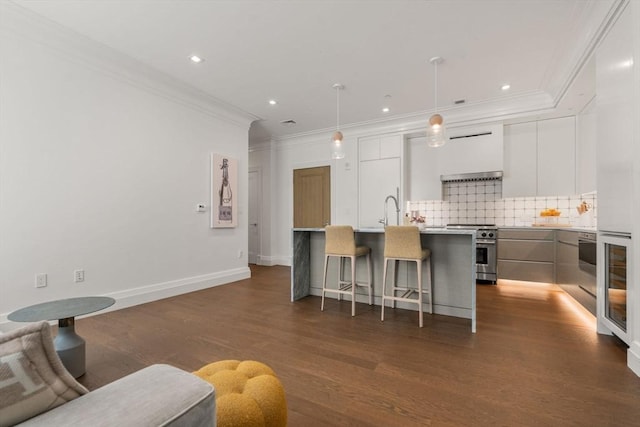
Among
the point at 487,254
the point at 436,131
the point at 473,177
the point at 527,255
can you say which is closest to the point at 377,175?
the point at 473,177

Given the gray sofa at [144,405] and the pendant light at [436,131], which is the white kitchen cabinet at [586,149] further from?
the gray sofa at [144,405]

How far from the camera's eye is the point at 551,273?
416 centimetres

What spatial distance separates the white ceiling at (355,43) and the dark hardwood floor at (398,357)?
2.75m

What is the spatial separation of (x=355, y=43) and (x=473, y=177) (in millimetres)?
3124

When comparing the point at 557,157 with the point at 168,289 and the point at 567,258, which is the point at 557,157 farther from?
the point at 168,289

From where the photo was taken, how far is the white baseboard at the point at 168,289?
3.40 m

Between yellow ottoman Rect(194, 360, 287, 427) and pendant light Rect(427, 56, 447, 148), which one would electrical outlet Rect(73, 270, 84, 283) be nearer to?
yellow ottoman Rect(194, 360, 287, 427)

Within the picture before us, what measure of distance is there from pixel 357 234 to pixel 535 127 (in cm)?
350


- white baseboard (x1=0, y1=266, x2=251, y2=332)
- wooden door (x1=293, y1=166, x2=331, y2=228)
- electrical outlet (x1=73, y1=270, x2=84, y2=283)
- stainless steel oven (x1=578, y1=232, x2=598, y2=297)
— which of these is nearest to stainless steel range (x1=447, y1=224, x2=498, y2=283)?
stainless steel oven (x1=578, y1=232, x2=598, y2=297)

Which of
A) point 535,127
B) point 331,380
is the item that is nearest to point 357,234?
point 331,380

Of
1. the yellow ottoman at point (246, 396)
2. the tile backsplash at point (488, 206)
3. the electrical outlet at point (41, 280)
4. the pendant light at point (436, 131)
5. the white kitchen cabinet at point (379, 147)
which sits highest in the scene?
the white kitchen cabinet at point (379, 147)

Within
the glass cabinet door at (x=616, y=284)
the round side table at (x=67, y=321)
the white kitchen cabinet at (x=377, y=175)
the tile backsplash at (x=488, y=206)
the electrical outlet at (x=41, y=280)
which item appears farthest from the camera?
the white kitchen cabinet at (x=377, y=175)

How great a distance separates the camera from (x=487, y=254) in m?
4.57

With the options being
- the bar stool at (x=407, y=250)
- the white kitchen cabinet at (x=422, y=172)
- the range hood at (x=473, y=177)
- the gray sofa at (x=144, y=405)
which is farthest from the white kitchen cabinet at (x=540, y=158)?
the gray sofa at (x=144, y=405)
